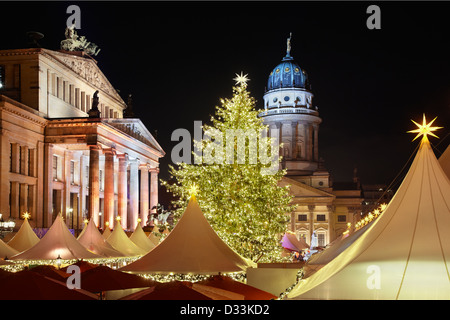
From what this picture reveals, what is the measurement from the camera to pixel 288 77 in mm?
126000

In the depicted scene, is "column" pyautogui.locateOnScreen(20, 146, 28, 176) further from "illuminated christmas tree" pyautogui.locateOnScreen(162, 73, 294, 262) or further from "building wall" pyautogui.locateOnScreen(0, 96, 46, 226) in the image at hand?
"illuminated christmas tree" pyautogui.locateOnScreen(162, 73, 294, 262)

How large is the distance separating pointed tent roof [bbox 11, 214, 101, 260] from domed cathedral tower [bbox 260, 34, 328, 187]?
88375 millimetres

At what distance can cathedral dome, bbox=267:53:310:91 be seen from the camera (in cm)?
12559

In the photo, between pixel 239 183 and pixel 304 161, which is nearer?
pixel 239 183

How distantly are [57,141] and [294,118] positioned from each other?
71003 mm

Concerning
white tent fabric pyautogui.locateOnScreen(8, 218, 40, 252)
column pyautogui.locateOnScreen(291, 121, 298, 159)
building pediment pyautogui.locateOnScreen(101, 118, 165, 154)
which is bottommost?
white tent fabric pyautogui.locateOnScreen(8, 218, 40, 252)

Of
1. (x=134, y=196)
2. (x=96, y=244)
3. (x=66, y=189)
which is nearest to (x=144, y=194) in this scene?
(x=134, y=196)

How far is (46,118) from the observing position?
5716 cm

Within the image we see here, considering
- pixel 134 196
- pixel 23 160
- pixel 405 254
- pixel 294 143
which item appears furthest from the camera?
pixel 294 143

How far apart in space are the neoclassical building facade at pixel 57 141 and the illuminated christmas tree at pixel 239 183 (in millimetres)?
23154

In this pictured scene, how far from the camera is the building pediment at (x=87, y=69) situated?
60.9 metres

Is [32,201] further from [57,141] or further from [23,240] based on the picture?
[23,240]

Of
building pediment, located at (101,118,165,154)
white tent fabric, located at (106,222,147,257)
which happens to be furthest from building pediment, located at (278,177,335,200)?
white tent fabric, located at (106,222,147,257)

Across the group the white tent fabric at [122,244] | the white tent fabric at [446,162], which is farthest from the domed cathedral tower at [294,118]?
the white tent fabric at [446,162]
